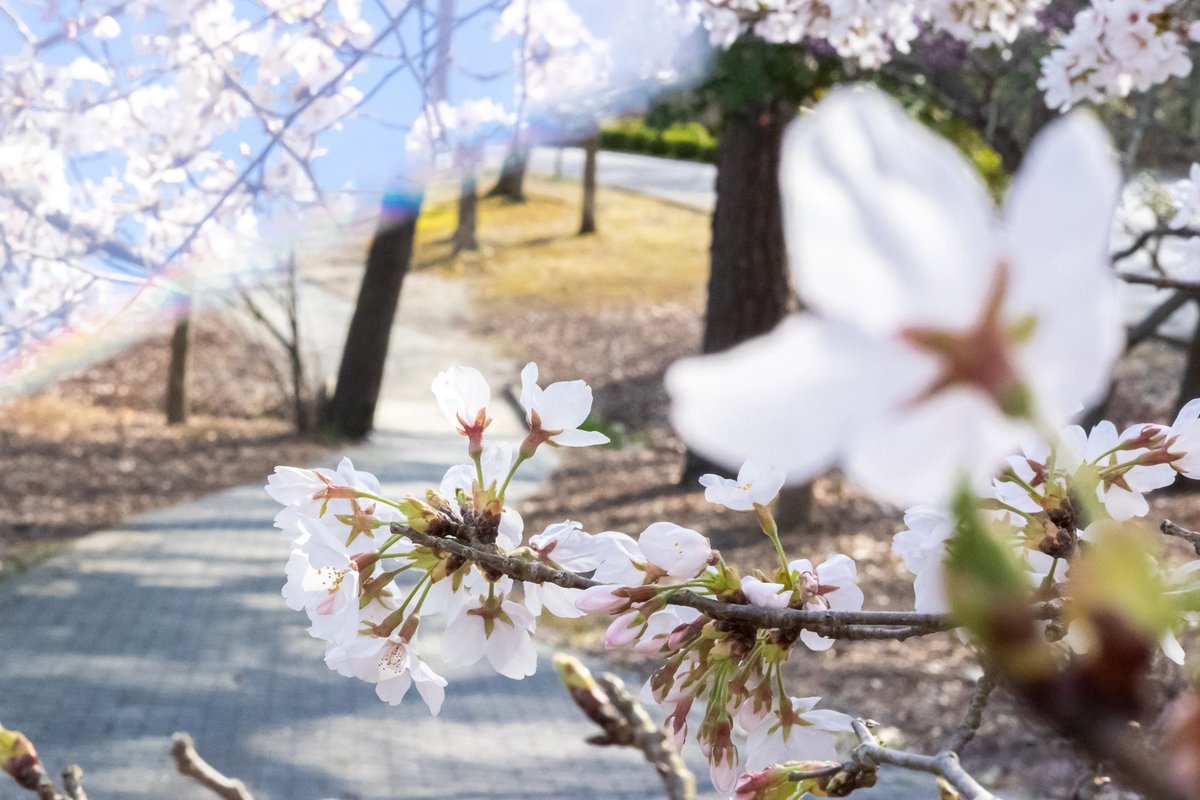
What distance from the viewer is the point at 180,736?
0.84m

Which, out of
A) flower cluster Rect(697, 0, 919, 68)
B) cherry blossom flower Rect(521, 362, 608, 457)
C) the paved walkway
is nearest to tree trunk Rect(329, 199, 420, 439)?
the paved walkway

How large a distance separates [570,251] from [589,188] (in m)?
0.73

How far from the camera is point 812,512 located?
16.0 ft

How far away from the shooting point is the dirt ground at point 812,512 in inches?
123

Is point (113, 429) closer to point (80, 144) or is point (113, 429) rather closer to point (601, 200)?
point (80, 144)

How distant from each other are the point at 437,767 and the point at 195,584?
66.0 inches

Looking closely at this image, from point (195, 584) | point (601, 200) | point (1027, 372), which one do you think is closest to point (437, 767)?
point (195, 584)

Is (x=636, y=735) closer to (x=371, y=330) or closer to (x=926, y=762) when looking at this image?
(x=926, y=762)

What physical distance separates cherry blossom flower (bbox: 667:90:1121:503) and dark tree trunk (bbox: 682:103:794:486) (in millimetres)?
4582

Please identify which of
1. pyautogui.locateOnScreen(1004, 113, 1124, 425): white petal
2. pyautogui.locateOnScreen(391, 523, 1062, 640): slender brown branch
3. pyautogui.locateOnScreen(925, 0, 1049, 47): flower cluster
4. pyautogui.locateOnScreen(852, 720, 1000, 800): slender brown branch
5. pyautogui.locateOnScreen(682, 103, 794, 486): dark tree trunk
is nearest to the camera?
pyautogui.locateOnScreen(1004, 113, 1124, 425): white petal

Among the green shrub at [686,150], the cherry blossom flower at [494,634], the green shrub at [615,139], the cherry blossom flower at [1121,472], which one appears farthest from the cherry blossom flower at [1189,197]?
the green shrub at [686,150]

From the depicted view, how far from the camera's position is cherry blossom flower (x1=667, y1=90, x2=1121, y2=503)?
16 centimetres

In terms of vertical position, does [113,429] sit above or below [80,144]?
below

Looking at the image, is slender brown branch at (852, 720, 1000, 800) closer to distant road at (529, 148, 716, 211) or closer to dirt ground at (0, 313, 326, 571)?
dirt ground at (0, 313, 326, 571)
